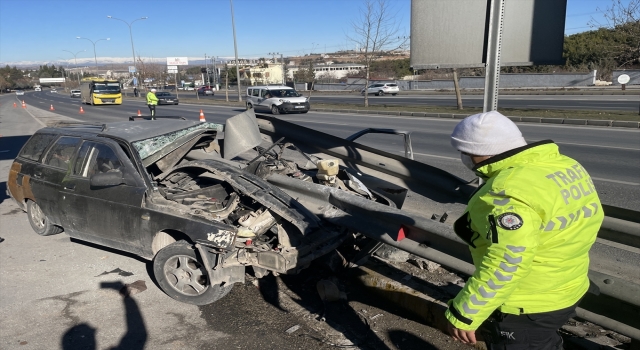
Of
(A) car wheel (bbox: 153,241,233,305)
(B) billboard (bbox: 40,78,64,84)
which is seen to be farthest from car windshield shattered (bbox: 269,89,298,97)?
(B) billboard (bbox: 40,78,64,84)

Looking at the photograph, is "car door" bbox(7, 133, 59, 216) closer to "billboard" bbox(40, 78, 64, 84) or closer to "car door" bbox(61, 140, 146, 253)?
"car door" bbox(61, 140, 146, 253)

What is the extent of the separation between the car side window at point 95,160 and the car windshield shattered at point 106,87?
4063cm

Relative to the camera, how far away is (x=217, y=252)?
411cm

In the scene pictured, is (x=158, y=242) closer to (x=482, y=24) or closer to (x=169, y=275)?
(x=169, y=275)

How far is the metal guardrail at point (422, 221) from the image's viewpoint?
2.64m

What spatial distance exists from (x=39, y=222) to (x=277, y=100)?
894 inches

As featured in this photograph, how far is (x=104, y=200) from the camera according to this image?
4.89 m

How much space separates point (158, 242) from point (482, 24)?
363cm

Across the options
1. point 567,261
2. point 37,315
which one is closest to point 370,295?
point 567,261

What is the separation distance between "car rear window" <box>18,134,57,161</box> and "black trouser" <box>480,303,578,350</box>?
572 centimetres

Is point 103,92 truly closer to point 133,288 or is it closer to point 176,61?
point 133,288

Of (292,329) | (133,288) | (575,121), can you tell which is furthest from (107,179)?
(575,121)

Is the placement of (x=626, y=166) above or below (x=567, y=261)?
below

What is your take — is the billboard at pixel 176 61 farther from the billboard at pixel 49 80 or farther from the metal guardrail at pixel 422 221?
the metal guardrail at pixel 422 221
